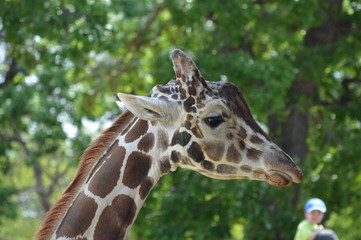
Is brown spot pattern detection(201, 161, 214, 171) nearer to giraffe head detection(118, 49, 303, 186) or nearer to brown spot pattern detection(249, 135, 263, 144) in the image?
giraffe head detection(118, 49, 303, 186)

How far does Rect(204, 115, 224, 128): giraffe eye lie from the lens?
5.11 metres

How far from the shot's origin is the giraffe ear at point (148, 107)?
4875 millimetres

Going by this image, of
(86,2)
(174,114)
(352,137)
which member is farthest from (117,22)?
(174,114)

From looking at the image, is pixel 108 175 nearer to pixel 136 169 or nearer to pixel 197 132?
pixel 136 169

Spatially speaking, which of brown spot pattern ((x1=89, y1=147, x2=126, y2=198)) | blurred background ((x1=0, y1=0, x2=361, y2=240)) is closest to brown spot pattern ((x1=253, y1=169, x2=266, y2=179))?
brown spot pattern ((x1=89, y1=147, x2=126, y2=198))

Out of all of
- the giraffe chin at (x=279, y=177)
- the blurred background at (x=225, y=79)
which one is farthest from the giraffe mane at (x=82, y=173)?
the blurred background at (x=225, y=79)

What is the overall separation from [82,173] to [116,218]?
0.38 metres

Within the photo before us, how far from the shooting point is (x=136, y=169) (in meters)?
5.04

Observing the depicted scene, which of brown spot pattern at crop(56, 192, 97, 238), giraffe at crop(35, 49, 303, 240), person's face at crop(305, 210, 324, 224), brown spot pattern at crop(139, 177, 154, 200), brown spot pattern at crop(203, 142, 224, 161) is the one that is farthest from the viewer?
person's face at crop(305, 210, 324, 224)

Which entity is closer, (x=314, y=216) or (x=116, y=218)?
(x=116, y=218)

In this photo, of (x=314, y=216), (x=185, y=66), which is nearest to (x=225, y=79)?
(x=314, y=216)

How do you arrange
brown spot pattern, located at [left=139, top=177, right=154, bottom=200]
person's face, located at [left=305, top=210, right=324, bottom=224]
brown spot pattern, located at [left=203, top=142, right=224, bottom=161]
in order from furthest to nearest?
person's face, located at [left=305, top=210, right=324, bottom=224] → brown spot pattern, located at [left=203, top=142, right=224, bottom=161] → brown spot pattern, located at [left=139, top=177, right=154, bottom=200]

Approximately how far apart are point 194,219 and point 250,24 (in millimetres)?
4410

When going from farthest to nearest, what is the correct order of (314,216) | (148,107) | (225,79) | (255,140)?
(225,79), (314,216), (255,140), (148,107)
